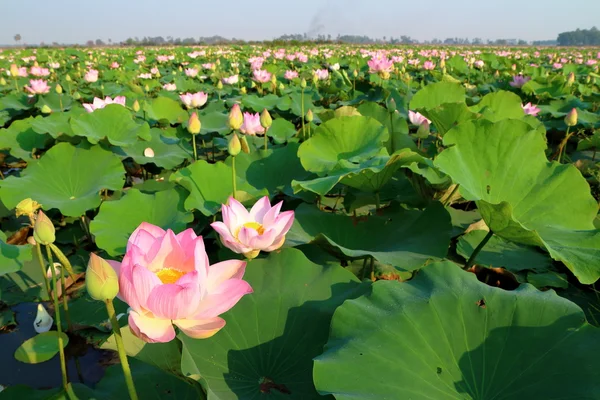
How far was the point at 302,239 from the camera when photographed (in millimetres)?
1504

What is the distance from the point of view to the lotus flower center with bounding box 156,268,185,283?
859mm

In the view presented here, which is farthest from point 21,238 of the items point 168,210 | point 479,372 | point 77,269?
point 479,372

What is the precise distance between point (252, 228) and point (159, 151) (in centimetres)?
183

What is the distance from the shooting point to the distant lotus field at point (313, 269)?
0.85 m

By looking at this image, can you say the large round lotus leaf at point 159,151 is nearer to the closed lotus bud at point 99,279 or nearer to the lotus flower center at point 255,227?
the lotus flower center at point 255,227

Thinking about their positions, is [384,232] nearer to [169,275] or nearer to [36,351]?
[169,275]

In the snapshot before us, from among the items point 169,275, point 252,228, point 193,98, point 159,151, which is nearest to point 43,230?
point 169,275

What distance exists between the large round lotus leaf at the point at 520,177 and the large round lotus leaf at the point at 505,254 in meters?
0.34

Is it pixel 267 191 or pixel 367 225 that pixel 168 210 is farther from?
pixel 367 225

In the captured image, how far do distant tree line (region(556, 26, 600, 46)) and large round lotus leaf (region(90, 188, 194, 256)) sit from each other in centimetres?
8916

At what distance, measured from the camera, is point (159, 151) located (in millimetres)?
2814

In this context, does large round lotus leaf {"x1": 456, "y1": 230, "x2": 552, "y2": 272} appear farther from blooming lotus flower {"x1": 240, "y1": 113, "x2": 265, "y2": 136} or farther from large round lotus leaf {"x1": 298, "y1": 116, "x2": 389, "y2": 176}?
blooming lotus flower {"x1": 240, "y1": 113, "x2": 265, "y2": 136}

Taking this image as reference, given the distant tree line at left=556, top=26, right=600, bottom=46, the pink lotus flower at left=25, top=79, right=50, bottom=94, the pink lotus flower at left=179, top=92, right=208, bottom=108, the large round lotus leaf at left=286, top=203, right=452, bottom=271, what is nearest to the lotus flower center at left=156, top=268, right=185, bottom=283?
the large round lotus leaf at left=286, top=203, right=452, bottom=271

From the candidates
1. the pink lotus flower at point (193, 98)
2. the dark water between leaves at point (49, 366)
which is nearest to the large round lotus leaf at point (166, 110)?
the pink lotus flower at point (193, 98)
